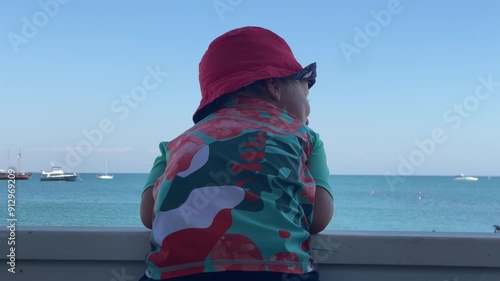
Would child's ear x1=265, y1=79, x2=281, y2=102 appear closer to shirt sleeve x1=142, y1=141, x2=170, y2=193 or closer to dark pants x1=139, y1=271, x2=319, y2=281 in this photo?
shirt sleeve x1=142, y1=141, x2=170, y2=193

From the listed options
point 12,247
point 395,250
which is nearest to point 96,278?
point 12,247

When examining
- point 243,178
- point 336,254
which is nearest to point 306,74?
Result: point 243,178

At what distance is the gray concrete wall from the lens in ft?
6.01

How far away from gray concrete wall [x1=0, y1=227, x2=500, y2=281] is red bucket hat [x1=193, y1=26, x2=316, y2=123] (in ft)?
1.68

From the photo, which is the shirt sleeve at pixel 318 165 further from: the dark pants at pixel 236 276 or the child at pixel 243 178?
the dark pants at pixel 236 276

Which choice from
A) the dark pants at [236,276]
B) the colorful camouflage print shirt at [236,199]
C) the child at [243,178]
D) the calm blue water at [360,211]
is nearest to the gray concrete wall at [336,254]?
the child at [243,178]

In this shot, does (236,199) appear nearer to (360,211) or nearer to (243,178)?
(243,178)

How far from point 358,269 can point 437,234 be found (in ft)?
0.94

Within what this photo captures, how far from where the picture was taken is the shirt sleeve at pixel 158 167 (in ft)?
5.86

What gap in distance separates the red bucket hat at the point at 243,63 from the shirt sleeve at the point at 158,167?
0.46ft

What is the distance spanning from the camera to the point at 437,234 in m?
1.88

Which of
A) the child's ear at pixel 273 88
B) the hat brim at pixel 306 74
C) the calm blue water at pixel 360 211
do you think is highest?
the hat brim at pixel 306 74

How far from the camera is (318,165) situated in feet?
5.53

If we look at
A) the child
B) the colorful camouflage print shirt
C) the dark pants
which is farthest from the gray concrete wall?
the dark pants
